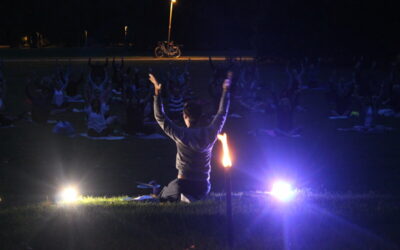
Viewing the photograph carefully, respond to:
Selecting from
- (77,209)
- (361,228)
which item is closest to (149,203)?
(77,209)

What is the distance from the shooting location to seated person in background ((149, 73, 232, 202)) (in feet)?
21.9

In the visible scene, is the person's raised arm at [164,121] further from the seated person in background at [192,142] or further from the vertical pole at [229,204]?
the vertical pole at [229,204]

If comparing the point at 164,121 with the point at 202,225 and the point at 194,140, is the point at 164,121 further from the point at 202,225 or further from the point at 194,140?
the point at 202,225

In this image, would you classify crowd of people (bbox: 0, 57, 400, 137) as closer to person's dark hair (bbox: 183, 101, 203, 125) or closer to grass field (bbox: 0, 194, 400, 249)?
person's dark hair (bbox: 183, 101, 203, 125)

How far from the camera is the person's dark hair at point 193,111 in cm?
665

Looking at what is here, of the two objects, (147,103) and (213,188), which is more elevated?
(147,103)

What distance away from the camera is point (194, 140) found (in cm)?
667

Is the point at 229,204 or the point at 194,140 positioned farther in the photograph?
the point at 194,140

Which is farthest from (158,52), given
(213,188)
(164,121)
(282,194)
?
(164,121)

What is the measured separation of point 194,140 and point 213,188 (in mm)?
3684

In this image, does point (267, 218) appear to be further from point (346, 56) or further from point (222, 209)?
point (346, 56)

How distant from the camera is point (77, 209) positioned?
6535 mm

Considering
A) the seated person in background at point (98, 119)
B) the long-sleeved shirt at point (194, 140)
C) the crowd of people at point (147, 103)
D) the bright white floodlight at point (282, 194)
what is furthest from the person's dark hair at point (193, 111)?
the seated person in background at point (98, 119)

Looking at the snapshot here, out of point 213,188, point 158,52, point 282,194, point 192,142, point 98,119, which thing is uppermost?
point 192,142
